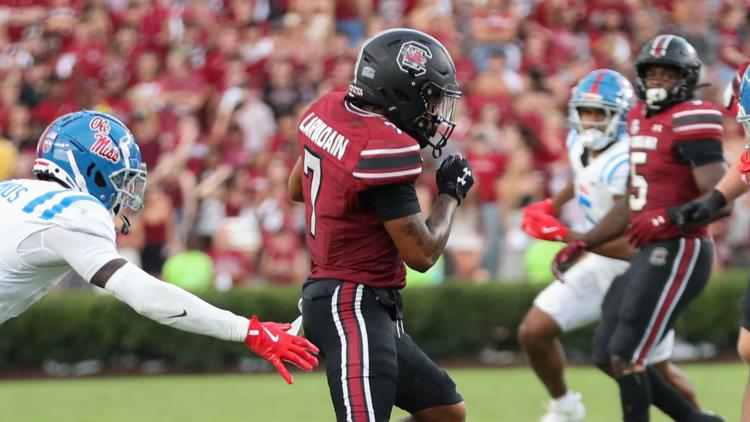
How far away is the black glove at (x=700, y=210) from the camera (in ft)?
20.5

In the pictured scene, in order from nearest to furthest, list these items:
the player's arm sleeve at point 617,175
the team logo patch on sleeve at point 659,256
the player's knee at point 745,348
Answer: the player's knee at point 745,348
the team logo patch on sleeve at point 659,256
the player's arm sleeve at point 617,175

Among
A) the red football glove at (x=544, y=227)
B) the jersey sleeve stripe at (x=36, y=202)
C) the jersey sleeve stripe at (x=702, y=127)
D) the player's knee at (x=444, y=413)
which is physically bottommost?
the player's knee at (x=444, y=413)

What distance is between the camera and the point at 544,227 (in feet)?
23.3

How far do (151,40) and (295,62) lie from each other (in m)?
1.88

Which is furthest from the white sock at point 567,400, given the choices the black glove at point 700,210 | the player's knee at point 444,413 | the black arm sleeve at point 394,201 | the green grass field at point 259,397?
the black arm sleeve at point 394,201

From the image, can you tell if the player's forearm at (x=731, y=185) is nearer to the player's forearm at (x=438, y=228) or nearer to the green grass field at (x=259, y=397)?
the player's forearm at (x=438, y=228)

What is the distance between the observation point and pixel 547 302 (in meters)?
7.65

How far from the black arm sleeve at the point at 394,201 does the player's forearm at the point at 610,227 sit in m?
2.35

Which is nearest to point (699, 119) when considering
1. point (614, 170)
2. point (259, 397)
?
point (614, 170)

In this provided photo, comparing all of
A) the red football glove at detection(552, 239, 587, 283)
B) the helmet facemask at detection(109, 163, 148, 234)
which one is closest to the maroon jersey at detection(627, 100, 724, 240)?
the red football glove at detection(552, 239, 587, 283)

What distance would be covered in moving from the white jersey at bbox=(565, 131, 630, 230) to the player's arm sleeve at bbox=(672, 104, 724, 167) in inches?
25.9

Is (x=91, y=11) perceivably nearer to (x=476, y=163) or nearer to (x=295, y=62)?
(x=295, y=62)

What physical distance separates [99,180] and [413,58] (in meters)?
1.27

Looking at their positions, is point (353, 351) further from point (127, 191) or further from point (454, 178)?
point (127, 191)
